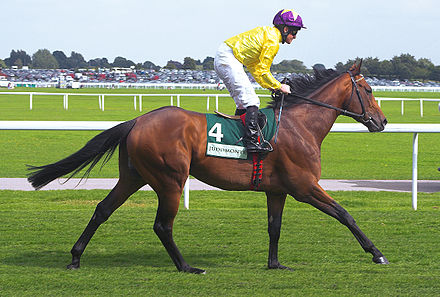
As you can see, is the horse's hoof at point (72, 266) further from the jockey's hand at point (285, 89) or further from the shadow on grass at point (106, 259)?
the jockey's hand at point (285, 89)

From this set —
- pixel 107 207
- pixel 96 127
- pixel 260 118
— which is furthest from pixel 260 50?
pixel 96 127

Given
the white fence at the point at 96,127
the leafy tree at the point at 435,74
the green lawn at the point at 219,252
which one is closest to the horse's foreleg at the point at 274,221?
the green lawn at the point at 219,252

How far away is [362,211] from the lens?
7086mm

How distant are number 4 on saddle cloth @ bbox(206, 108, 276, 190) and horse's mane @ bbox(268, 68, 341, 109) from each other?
318 mm

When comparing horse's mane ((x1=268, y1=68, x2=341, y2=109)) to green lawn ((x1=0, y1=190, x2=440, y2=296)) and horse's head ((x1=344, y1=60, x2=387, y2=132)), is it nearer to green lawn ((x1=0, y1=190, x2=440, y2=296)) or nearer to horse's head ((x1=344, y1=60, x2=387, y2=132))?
horse's head ((x1=344, y1=60, x2=387, y2=132))

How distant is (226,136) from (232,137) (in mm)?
45

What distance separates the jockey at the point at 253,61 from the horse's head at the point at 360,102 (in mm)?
557

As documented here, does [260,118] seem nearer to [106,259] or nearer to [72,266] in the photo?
[106,259]

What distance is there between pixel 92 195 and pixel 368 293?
15.8 ft

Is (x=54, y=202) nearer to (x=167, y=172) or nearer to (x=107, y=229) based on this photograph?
(x=107, y=229)

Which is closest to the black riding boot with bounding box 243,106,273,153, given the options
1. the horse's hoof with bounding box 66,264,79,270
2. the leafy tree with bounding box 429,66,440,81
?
the horse's hoof with bounding box 66,264,79,270

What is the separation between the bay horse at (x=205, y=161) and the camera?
15.3 ft

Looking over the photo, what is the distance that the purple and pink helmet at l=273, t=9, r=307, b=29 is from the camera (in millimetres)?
4879

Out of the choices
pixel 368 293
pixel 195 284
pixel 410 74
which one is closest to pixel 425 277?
pixel 368 293
